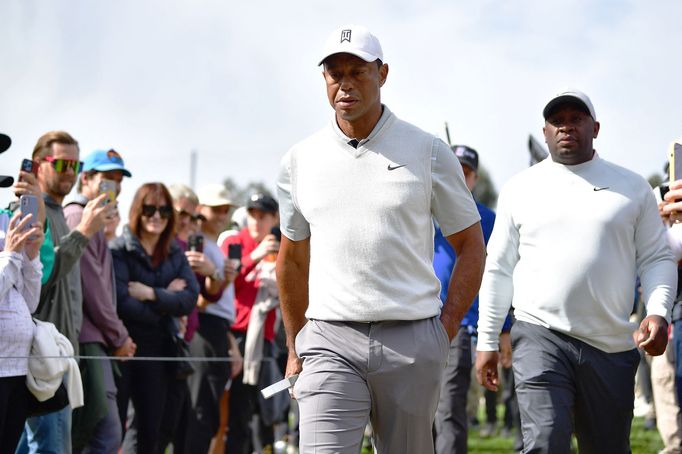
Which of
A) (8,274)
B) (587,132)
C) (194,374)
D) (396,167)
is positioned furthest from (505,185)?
(194,374)

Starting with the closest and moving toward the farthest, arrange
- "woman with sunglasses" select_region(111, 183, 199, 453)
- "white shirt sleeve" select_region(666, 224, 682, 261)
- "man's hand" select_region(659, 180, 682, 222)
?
"man's hand" select_region(659, 180, 682, 222), "white shirt sleeve" select_region(666, 224, 682, 261), "woman with sunglasses" select_region(111, 183, 199, 453)

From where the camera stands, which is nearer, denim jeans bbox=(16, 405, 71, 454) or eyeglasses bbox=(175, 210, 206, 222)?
denim jeans bbox=(16, 405, 71, 454)

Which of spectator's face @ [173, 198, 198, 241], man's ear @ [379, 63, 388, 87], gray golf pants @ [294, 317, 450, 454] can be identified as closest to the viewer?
gray golf pants @ [294, 317, 450, 454]

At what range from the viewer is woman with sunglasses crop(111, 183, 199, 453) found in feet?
29.7

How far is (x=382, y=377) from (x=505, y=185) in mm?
2442

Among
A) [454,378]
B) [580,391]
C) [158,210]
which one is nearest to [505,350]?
[454,378]

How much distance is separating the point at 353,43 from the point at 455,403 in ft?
15.3

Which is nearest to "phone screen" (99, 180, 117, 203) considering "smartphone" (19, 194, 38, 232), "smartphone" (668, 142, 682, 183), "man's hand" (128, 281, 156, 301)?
"man's hand" (128, 281, 156, 301)

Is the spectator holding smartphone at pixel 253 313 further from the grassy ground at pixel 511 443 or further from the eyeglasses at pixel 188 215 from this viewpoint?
the grassy ground at pixel 511 443

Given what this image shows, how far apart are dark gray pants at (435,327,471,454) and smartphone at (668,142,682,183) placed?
11.3 ft

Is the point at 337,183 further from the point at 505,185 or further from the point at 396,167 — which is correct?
the point at 505,185

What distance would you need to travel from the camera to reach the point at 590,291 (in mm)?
6605

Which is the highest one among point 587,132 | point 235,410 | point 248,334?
point 587,132

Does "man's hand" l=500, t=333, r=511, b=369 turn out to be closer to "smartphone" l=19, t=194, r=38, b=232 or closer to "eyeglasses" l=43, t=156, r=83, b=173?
"eyeglasses" l=43, t=156, r=83, b=173
